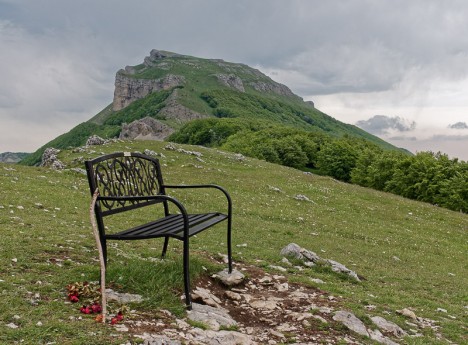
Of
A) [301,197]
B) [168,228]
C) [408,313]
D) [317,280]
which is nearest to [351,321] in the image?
[408,313]

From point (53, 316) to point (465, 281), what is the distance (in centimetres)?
1359

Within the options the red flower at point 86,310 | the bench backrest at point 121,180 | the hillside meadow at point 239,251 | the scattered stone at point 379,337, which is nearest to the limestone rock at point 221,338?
the hillside meadow at point 239,251

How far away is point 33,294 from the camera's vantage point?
599 centimetres

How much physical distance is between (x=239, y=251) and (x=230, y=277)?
395 cm

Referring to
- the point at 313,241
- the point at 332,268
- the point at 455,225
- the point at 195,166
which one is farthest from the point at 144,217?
the point at 455,225

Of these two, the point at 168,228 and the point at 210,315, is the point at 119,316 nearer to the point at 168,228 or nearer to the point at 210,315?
the point at 210,315

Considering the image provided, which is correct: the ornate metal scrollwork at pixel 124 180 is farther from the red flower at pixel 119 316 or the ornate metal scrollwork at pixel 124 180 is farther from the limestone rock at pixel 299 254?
the limestone rock at pixel 299 254

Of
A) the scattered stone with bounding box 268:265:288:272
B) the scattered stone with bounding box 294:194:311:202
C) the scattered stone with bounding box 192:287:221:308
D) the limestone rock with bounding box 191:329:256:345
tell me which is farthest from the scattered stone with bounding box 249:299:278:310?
the scattered stone with bounding box 294:194:311:202

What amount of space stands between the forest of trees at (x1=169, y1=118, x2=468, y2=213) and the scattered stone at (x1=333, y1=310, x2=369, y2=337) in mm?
50905

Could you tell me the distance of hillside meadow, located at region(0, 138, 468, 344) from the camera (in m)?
6.00

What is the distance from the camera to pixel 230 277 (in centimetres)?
829

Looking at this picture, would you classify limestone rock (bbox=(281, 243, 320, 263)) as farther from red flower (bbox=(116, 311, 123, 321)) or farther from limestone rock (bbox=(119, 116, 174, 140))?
limestone rock (bbox=(119, 116, 174, 140))

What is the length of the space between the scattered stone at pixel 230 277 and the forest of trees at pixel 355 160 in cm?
5084

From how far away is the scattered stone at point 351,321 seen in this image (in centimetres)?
672
